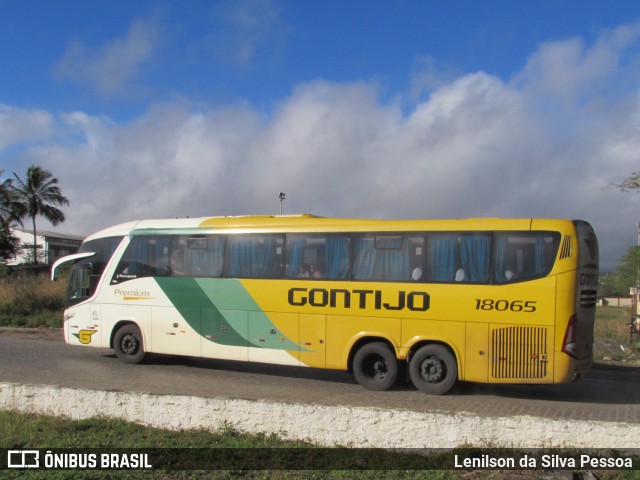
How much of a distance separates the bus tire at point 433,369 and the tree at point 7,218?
1518 inches

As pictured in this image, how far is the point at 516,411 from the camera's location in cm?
880

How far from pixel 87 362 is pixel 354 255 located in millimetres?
6969

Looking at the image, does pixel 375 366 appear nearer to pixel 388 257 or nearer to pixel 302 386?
pixel 302 386

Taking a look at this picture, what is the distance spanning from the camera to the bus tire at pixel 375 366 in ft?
34.3

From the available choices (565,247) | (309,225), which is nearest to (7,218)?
(309,225)

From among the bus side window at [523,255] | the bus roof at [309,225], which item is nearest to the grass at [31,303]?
the bus roof at [309,225]

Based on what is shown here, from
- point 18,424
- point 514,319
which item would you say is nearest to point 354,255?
point 514,319

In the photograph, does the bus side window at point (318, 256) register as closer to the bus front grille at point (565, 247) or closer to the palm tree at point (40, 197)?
the bus front grille at point (565, 247)

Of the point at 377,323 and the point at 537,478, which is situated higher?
the point at 377,323

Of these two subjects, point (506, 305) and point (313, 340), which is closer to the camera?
point (506, 305)

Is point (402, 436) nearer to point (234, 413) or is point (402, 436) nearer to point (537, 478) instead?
point (537, 478)

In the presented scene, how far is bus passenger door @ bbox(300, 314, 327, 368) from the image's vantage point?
1088 centimetres

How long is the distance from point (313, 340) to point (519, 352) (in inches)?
142

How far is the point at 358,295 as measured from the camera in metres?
10.6
